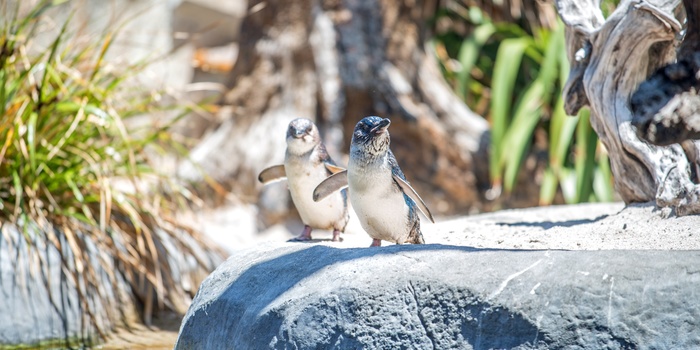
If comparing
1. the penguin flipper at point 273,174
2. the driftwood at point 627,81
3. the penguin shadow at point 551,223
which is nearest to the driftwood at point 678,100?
the driftwood at point 627,81

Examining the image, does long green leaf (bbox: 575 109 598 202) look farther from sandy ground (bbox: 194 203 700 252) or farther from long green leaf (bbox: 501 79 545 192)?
sandy ground (bbox: 194 203 700 252)

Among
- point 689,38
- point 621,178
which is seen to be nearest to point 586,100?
point 621,178

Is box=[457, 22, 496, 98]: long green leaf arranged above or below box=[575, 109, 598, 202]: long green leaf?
above

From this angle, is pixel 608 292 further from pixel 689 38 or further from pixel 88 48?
pixel 88 48

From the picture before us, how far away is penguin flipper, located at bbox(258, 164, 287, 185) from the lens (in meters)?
3.45

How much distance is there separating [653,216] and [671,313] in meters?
1.10

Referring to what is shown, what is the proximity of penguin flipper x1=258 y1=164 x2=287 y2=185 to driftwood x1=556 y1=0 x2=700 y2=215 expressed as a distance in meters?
1.17

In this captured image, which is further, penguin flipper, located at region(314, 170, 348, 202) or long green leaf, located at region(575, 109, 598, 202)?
long green leaf, located at region(575, 109, 598, 202)

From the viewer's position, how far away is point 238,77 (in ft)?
21.2

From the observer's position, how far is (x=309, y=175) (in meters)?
3.20

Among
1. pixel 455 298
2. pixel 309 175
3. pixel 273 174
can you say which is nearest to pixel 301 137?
pixel 309 175

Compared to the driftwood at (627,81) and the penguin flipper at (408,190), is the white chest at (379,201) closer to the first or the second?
the penguin flipper at (408,190)

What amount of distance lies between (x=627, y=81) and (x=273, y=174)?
141 cm

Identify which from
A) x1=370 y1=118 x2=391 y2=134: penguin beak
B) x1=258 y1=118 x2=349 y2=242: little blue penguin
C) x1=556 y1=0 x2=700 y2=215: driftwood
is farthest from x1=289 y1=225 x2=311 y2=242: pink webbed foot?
x1=556 y1=0 x2=700 y2=215: driftwood
